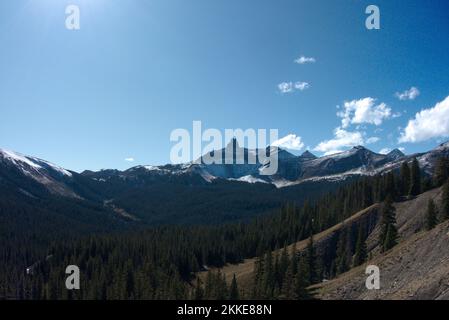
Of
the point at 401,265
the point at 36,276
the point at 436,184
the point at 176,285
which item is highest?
the point at 436,184

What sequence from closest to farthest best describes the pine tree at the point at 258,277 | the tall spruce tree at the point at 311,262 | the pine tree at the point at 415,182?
the pine tree at the point at 258,277 < the tall spruce tree at the point at 311,262 < the pine tree at the point at 415,182

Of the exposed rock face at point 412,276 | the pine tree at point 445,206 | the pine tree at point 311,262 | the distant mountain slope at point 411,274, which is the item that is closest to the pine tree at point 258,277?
the distant mountain slope at point 411,274

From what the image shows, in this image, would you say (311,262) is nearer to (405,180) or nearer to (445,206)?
(445,206)

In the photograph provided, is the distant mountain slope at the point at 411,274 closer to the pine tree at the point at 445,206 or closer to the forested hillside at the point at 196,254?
the pine tree at the point at 445,206

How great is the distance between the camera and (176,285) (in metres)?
84.0

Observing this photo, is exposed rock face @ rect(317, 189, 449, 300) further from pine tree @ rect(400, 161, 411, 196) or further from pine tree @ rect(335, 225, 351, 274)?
pine tree @ rect(400, 161, 411, 196)

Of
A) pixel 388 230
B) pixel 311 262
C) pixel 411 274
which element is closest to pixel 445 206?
pixel 388 230

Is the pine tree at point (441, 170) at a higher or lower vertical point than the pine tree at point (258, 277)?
higher

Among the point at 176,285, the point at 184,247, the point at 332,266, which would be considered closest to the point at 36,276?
the point at 184,247

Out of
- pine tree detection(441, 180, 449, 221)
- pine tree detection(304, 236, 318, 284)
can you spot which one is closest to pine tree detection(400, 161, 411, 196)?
pine tree detection(304, 236, 318, 284)
